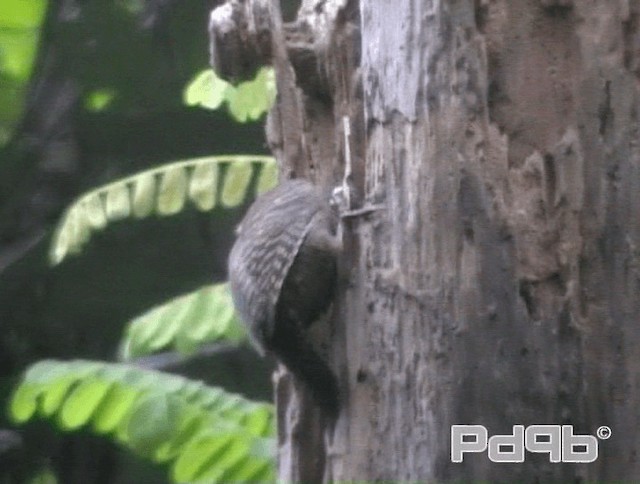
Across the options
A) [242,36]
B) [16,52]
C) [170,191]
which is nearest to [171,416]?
[170,191]

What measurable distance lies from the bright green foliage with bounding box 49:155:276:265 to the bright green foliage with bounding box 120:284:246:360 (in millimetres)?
237

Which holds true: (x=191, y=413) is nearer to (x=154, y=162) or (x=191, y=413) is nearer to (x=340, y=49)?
(x=340, y=49)

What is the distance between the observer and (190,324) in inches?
98.7

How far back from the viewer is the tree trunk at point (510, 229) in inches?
56.6

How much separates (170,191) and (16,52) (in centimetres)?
131

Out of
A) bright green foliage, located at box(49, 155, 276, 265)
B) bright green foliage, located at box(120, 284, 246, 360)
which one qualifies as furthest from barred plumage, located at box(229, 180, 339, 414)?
bright green foliage, located at box(49, 155, 276, 265)

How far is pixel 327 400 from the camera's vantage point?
1620 mm

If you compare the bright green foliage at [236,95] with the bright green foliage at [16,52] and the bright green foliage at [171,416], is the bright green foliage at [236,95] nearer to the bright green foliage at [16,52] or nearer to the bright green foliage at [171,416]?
the bright green foliage at [171,416]

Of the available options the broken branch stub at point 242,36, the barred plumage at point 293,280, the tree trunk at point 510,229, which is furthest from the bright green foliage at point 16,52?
the tree trunk at point 510,229

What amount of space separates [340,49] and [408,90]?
0.24m

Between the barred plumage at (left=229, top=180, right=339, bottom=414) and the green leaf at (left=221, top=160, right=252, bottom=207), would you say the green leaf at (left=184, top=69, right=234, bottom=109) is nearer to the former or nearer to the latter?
the green leaf at (left=221, top=160, right=252, bottom=207)

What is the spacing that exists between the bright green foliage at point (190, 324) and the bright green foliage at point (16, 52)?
141cm

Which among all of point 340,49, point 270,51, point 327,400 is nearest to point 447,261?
point 327,400

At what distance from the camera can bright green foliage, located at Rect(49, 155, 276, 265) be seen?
2.63 meters
